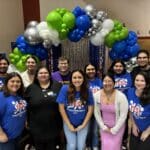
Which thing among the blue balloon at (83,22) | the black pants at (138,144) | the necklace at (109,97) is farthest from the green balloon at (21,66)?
the black pants at (138,144)

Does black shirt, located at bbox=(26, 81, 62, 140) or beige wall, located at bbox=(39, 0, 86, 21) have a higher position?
beige wall, located at bbox=(39, 0, 86, 21)

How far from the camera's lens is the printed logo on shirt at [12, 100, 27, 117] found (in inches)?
112

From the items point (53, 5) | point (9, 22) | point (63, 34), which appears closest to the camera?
point (63, 34)

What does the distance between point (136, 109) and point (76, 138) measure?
808 mm

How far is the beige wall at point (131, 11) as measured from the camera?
5.54 m

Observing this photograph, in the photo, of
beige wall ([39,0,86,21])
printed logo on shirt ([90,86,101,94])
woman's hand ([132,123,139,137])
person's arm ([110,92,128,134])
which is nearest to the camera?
woman's hand ([132,123,139,137])

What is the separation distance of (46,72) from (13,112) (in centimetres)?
58

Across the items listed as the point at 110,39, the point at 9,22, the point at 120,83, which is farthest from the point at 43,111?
the point at 9,22

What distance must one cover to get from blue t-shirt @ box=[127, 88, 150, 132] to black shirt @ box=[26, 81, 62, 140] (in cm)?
79

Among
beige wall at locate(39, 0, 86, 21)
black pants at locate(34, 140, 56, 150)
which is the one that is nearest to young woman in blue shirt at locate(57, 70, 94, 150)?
black pants at locate(34, 140, 56, 150)

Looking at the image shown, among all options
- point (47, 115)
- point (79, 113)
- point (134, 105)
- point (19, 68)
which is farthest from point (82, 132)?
point (19, 68)

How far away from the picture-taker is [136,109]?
2.96 m

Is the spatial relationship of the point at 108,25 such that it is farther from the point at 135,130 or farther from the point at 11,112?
the point at 11,112

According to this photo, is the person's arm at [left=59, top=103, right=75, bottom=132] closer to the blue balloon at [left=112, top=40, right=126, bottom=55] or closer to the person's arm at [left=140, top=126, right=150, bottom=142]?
the person's arm at [left=140, top=126, right=150, bottom=142]
